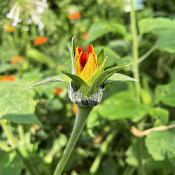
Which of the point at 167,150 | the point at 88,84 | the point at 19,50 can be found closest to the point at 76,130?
the point at 88,84

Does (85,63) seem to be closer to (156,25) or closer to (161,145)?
(161,145)

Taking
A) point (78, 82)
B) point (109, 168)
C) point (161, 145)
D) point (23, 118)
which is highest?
point (78, 82)

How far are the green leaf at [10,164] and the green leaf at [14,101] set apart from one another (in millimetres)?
231

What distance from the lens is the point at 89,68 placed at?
14.4 inches

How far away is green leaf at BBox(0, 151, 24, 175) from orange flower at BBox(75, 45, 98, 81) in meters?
0.49

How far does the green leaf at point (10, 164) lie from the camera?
2.38ft

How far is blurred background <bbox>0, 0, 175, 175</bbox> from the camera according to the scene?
29.3 inches

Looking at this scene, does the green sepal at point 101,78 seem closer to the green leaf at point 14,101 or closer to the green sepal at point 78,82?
the green sepal at point 78,82

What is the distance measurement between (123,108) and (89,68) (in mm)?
523

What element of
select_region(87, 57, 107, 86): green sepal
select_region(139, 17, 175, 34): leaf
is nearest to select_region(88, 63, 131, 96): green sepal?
select_region(87, 57, 107, 86): green sepal

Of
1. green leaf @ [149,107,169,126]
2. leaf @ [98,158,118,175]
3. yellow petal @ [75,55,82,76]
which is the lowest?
leaf @ [98,158,118,175]

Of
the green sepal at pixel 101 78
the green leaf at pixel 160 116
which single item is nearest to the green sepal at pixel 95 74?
the green sepal at pixel 101 78

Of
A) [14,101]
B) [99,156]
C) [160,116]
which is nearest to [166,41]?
[160,116]

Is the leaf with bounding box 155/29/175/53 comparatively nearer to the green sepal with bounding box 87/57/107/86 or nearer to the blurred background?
the blurred background
